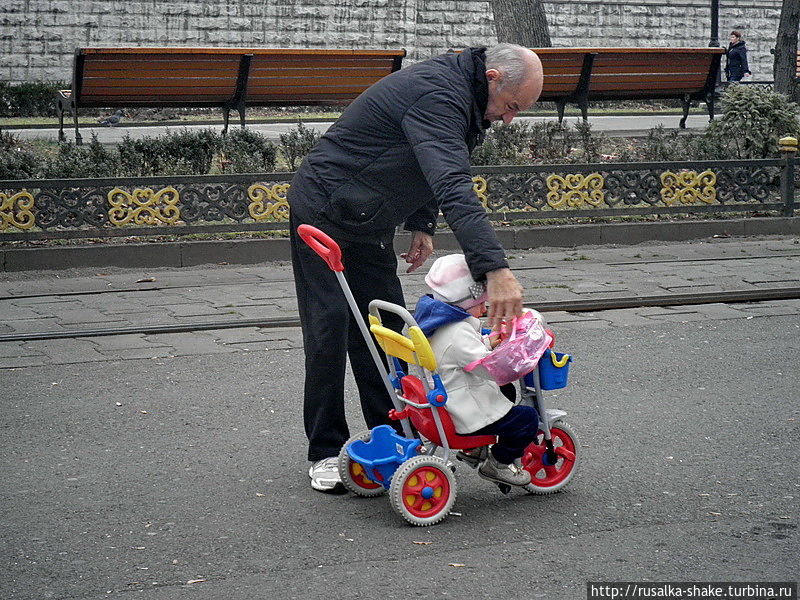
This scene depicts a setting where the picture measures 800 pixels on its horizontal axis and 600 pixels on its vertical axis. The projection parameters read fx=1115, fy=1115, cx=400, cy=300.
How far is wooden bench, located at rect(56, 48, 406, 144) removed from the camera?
11.5 metres

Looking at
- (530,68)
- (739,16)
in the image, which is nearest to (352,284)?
(530,68)

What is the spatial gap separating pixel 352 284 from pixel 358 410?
3.81ft

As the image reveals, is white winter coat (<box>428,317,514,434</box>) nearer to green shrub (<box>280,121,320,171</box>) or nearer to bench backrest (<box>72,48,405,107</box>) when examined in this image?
green shrub (<box>280,121,320,171</box>)

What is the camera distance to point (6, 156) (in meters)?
9.18

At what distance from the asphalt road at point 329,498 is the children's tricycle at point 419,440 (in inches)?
3.7

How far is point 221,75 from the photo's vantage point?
12.0 meters

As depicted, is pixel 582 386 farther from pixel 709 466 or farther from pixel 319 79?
pixel 319 79

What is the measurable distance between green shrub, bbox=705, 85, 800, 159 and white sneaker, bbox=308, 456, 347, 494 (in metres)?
8.04

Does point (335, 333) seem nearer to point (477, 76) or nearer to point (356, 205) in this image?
point (356, 205)

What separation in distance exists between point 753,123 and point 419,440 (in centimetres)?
828

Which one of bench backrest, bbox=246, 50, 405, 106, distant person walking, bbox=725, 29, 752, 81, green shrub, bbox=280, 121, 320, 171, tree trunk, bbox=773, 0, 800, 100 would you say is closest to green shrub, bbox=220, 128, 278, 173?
green shrub, bbox=280, 121, 320, 171

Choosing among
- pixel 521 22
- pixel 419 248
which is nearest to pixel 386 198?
pixel 419 248

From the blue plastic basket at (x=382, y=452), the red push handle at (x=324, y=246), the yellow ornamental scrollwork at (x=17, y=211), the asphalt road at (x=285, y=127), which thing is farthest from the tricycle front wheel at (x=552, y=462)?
the asphalt road at (x=285, y=127)

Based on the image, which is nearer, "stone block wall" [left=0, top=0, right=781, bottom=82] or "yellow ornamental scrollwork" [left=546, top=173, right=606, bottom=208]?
"yellow ornamental scrollwork" [left=546, top=173, right=606, bottom=208]
